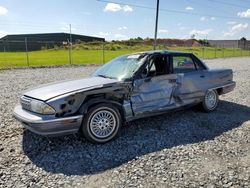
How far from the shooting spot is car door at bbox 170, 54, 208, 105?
542 centimetres

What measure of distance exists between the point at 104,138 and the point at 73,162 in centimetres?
77

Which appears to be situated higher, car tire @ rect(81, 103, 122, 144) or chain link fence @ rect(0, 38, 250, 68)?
chain link fence @ rect(0, 38, 250, 68)

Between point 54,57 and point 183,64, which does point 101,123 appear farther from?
point 54,57

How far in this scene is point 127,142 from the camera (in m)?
4.36

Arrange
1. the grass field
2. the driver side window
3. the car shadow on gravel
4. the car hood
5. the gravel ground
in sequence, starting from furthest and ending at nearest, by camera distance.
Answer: the grass field → the driver side window → the car hood → the car shadow on gravel → the gravel ground

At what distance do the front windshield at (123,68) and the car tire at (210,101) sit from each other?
1937mm

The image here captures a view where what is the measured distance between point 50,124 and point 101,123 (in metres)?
0.85

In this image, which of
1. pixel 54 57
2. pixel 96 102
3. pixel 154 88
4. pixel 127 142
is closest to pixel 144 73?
pixel 154 88

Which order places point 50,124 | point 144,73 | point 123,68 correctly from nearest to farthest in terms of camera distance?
point 50,124 → point 144,73 → point 123,68

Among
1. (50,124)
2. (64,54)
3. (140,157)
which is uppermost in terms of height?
(64,54)

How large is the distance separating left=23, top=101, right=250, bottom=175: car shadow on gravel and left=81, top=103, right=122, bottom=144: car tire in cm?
13

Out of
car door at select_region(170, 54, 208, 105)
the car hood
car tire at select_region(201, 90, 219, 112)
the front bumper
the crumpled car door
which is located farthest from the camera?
car tire at select_region(201, 90, 219, 112)

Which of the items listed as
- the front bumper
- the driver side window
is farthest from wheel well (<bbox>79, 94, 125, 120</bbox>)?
the driver side window

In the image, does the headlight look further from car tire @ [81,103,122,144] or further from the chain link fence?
the chain link fence
